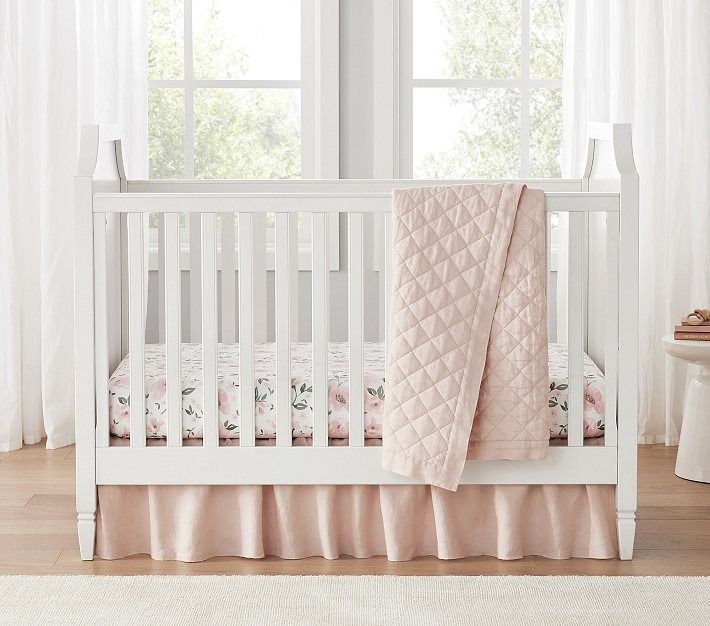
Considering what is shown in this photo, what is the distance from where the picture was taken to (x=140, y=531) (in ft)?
6.84

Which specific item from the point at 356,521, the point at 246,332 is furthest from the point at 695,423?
the point at 246,332

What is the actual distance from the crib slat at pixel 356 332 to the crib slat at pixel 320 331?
0.05 meters

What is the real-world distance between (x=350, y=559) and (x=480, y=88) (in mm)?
1827

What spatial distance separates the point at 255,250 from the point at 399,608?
126 centimetres

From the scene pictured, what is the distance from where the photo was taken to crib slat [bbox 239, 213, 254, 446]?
2.01 metres

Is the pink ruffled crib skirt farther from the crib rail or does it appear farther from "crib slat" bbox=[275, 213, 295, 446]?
the crib rail

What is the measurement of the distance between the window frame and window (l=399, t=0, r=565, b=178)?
0.80 ft

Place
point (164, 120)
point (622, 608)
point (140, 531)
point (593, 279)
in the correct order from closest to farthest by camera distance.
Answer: point (622, 608), point (140, 531), point (593, 279), point (164, 120)

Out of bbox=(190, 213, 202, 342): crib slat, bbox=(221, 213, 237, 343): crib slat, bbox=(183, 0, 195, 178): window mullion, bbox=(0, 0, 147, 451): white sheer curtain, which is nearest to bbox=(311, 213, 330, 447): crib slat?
bbox=(221, 213, 237, 343): crib slat

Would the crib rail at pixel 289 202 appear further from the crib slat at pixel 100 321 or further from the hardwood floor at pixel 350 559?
the hardwood floor at pixel 350 559

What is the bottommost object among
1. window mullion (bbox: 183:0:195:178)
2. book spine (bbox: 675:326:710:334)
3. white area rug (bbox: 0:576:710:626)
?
white area rug (bbox: 0:576:710:626)

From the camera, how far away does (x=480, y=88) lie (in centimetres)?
328

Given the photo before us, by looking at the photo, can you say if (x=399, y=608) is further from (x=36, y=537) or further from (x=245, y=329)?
(x=36, y=537)

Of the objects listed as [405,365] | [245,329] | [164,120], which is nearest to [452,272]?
[405,365]
